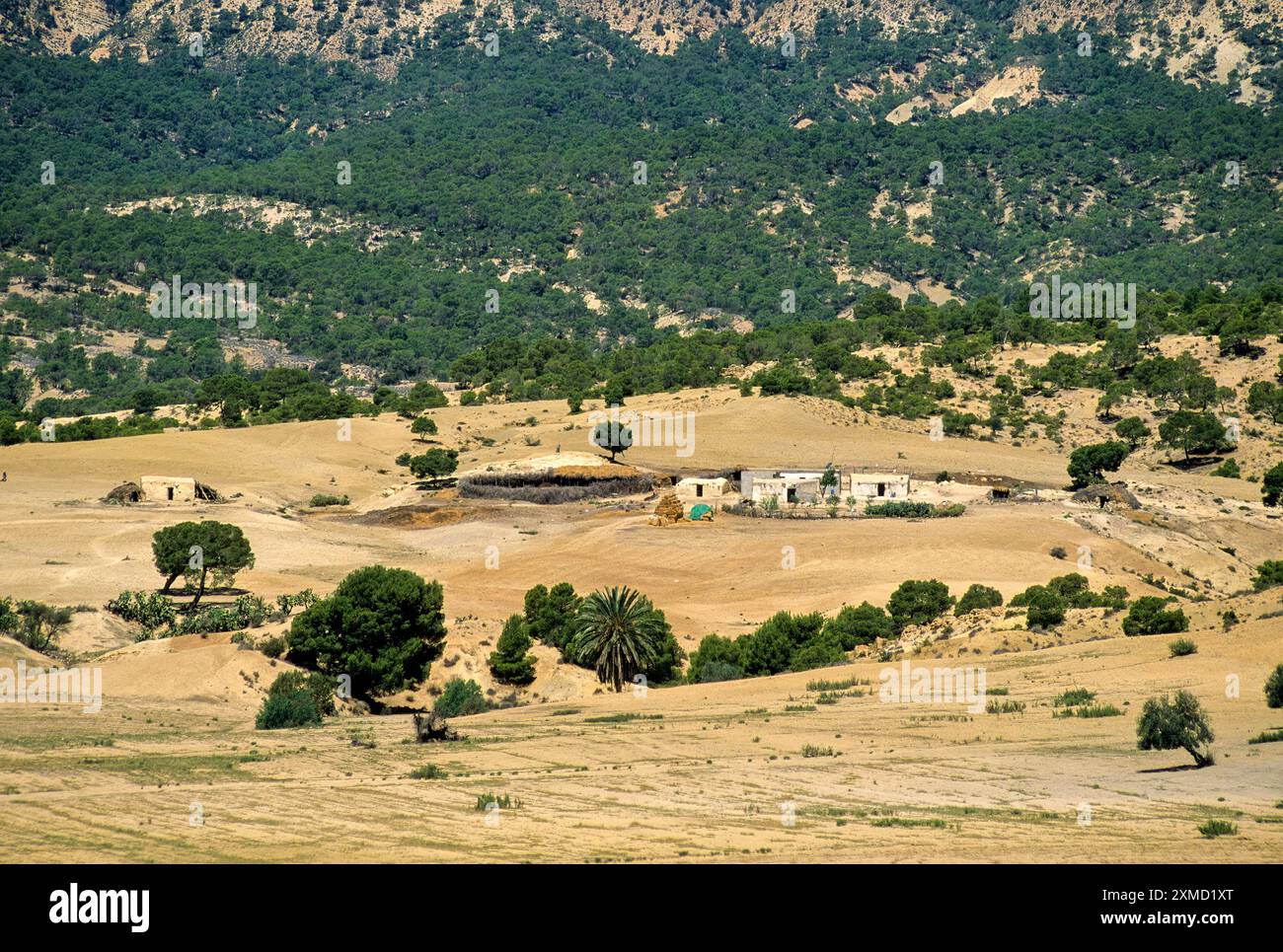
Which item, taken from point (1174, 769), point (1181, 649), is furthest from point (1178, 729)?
point (1181, 649)

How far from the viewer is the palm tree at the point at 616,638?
48125mm

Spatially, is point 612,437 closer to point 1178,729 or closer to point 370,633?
point 370,633

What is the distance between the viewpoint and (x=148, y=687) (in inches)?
1743

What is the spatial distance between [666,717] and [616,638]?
8517 mm

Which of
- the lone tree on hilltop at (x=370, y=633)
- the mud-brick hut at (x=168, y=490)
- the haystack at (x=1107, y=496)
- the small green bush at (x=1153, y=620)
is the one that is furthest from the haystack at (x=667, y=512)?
the small green bush at (x=1153, y=620)

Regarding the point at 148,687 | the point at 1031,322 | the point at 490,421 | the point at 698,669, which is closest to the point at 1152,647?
the point at 698,669

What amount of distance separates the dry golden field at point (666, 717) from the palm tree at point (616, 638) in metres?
0.92

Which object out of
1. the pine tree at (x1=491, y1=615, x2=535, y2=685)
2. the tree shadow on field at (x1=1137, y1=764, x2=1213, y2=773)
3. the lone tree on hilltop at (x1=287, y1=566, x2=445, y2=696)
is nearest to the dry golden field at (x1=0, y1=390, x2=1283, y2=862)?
the tree shadow on field at (x1=1137, y1=764, x2=1213, y2=773)

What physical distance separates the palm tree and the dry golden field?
92 cm

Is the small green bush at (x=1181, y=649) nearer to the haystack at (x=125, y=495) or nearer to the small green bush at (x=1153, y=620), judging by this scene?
the small green bush at (x=1153, y=620)

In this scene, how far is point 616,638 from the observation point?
48.2m

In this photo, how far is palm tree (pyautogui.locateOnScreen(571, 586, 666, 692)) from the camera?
4812 centimetres

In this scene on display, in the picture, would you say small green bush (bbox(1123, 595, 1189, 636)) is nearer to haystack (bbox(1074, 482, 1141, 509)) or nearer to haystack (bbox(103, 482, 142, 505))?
haystack (bbox(1074, 482, 1141, 509))

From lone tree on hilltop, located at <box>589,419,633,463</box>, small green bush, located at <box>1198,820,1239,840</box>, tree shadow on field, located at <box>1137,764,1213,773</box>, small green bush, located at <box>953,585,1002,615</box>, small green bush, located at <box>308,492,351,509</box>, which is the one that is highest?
lone tree on hilltop, located at <box>589,419,633,463</box>
